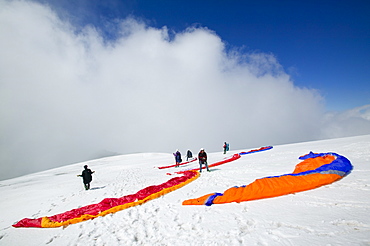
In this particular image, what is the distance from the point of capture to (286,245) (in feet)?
10.9

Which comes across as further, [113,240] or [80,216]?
[80,216]

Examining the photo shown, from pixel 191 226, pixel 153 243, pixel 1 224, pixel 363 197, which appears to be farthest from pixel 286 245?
pixel 1 224

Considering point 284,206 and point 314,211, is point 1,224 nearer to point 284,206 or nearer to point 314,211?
point 284,206

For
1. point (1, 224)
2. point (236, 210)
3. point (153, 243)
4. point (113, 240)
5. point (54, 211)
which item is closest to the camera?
point (153, 243)

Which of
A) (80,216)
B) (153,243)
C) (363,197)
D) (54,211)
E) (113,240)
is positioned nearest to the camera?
(153,243)

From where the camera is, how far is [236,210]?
518cm

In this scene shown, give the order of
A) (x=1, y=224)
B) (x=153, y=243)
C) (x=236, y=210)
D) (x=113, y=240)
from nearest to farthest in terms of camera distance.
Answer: (x=153, y=243) < (x=113, y=240) < (x=236, y=210) < (x=1, y=224)

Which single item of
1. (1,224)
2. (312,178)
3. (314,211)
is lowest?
(1,224)

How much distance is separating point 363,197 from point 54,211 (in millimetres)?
11242

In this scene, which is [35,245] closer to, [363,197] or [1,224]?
[1,224]

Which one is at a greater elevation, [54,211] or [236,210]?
[236,210]

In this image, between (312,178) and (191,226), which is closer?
(191,226)

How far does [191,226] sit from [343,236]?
321 cm

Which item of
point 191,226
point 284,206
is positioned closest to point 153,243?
point 191,226
